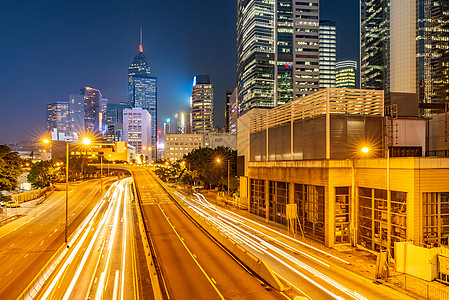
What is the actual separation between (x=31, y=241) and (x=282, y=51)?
16137cm

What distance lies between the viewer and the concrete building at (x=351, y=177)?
21.7m

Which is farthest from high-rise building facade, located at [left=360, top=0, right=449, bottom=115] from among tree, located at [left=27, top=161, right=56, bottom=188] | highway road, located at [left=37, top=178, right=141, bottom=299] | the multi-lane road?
tree, located at [left=27, top=161, right=56, bottom=188]

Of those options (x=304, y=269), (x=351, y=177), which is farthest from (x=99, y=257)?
(x=351, y=177)

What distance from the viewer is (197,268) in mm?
22141

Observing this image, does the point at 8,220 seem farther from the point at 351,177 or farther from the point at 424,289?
the point at 424,289

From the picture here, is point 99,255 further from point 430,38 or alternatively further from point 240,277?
point 430,38

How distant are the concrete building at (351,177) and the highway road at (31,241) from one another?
22.3m

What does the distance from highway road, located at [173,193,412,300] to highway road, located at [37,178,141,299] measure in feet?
32.6

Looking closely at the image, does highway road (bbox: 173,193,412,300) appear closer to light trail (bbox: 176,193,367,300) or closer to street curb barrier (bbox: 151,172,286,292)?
light trail (bbox: 176,193,367,300)

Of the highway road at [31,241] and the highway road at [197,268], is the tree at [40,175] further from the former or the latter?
the highway road at [197,268]

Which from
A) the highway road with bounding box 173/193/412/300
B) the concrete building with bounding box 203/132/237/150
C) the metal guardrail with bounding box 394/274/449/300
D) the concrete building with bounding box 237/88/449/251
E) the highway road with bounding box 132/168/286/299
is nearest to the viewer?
the metal guardrail with bounding box 394/274/449/300

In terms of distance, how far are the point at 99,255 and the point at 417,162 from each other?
26.5m

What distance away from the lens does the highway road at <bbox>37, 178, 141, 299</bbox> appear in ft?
60.0

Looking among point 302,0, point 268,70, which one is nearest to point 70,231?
point 268,70
